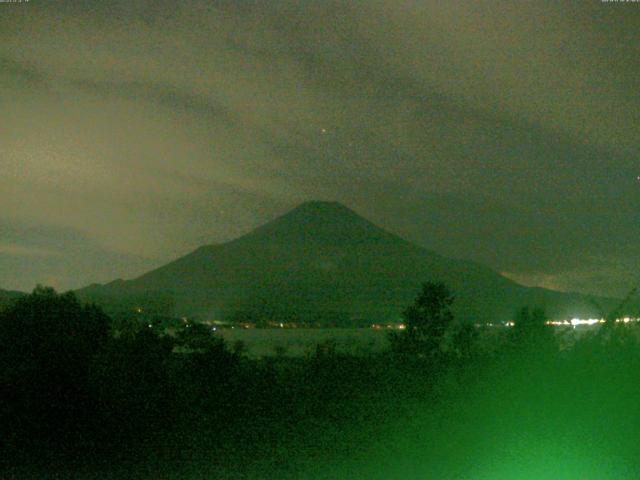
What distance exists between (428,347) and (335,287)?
3091cm

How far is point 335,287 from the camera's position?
48.1 metres

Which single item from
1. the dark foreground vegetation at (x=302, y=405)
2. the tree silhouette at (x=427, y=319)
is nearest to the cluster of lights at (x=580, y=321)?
the dark foreground vegetation at (x=302, y=405)

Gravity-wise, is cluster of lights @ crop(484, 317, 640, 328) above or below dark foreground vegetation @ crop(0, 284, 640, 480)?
above

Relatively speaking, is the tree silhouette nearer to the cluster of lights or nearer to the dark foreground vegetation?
the dark foreground vegetation

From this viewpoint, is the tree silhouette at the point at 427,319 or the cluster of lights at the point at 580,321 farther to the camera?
the tree silhouette at the point at 427,319

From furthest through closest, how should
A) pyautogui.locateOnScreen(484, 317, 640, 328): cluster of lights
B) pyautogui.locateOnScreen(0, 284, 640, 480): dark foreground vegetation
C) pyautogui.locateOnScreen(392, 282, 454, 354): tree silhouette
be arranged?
pyautogui.locateOnScreen(392, 282, 454, 354): tree silhouette → pyautogui.locateOnScreen(484, 317, 640, 328): cluster of lights → pyautogui.locateOnScreen(0, 284, 640, 480): dark foreground vegetation

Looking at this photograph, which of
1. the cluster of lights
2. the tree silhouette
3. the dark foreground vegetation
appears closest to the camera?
the dark foreground vegetation

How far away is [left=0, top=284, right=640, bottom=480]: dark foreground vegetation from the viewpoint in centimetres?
1014

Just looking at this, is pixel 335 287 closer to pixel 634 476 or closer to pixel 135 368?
pixel 135 368

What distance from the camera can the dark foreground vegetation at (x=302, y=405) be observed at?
1014 cm

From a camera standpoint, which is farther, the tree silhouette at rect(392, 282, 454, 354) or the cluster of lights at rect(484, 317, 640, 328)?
the tree silhouette at rect(392, 282, 454, 354)

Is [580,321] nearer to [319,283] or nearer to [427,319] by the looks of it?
[427,319]

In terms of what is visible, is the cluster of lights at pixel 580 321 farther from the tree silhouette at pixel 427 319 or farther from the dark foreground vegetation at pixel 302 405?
the tree silhouette at pixel 427 319

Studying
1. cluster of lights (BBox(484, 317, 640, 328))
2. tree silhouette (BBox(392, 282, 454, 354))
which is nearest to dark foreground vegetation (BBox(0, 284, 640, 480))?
cluster of lights (BBox(484, 317, 640, 328))
